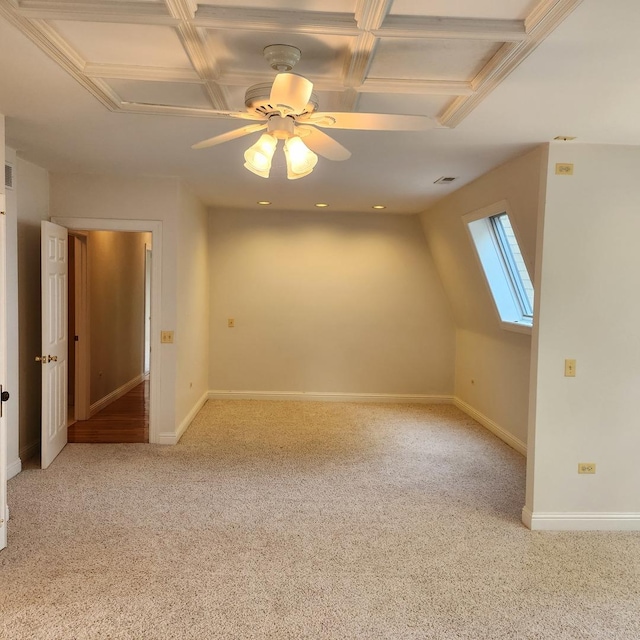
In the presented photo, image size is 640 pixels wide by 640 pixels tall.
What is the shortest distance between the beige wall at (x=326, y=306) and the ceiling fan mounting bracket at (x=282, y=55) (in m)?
4.20

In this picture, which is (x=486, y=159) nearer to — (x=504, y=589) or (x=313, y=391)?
(x=504, y=589)

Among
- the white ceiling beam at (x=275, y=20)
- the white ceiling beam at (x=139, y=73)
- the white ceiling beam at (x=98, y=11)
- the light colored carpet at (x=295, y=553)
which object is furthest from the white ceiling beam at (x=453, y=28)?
the light colored carpet at (x=295, y=553)

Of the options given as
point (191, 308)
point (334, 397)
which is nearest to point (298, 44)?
point (191, 308)

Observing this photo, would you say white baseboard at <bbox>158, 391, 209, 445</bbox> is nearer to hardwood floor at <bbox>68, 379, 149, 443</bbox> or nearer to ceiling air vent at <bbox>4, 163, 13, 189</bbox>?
hardwood floor at <bbox>68, 379, 149, 443</bbox>

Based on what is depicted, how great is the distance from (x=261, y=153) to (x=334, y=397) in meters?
4.74

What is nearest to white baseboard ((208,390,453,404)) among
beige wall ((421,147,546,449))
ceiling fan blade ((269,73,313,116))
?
beige wall ((421,147,546,449))

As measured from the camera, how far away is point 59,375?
13.3ft

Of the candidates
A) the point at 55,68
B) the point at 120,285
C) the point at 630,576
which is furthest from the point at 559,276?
the point at 120,285

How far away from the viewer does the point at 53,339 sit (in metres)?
3.92

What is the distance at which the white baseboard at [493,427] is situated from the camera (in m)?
4.49

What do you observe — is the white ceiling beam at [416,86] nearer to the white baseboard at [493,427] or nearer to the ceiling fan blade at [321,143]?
the ceiling fan blade at [321,143]

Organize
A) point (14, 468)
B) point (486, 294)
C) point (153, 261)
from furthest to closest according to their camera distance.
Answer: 1. point (486, 294)
2. point (153, 261)
3. point (14, 468)

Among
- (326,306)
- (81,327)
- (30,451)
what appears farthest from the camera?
(326,306)

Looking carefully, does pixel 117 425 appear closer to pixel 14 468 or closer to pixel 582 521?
pixel 14 468
